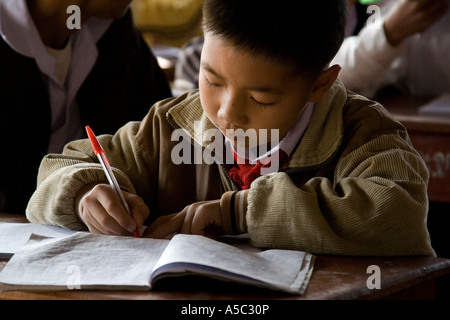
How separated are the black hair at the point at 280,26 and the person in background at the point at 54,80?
0.63 meters

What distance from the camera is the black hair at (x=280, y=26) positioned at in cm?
91

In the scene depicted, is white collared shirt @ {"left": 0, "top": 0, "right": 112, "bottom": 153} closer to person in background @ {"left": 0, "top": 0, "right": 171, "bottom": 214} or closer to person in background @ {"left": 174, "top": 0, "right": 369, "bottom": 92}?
person in background @ {"left": 0, "top": 0, "right": 171, "bottom": 214}

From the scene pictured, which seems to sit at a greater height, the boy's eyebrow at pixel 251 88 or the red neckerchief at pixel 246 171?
the boy's eyebrow at pixel 251 88

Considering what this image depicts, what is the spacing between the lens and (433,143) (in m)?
1.97

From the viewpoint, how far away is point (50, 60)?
1.49 meters

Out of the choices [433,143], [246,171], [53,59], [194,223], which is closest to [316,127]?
[246,171]

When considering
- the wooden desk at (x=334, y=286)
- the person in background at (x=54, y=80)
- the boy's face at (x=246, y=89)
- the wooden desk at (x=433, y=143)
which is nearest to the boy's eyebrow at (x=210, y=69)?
the boy's face at (x=246, y=89)

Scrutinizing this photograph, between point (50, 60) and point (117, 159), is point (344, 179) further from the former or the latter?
point (50, 60)

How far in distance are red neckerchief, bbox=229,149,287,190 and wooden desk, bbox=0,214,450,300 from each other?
0.77 ft

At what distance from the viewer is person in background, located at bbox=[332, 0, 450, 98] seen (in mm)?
2275

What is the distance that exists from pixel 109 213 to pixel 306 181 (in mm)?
319

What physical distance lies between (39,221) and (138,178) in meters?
0.19

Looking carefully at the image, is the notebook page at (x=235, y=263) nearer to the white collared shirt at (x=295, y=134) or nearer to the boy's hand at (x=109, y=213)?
the boy's hand at (x=109, y=213)
